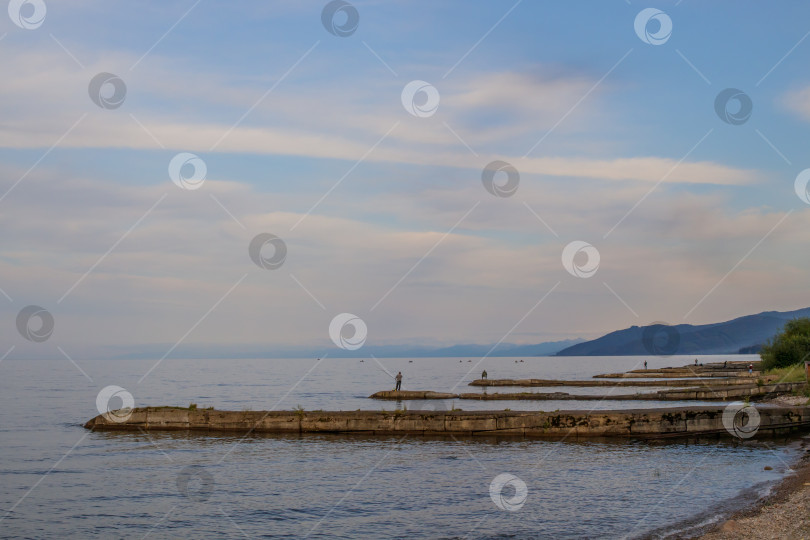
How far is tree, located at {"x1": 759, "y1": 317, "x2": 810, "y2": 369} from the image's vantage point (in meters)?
78.4

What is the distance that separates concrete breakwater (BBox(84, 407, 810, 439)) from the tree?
4483 cm

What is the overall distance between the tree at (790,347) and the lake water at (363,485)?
167ft

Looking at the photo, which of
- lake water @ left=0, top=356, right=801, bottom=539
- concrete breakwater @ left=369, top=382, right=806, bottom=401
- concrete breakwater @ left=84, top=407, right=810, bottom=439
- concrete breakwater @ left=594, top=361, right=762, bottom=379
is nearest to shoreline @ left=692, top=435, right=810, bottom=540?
lake water @ left=0, top=356, right=801, bottom=539

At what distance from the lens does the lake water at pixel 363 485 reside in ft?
65.6

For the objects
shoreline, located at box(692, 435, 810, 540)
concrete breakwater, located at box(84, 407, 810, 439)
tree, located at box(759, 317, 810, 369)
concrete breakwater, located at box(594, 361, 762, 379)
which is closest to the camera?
shoreline, located at box(692, 435, 810, 540)

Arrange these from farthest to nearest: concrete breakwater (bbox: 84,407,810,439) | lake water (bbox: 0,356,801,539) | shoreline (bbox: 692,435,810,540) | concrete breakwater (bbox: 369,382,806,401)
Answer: concrete breakwater (bbox: 369,382,806,401) → concrete breakwater (bbox: 84,407,810,439) → lake water (bbox: 0,356,801,539) → shoreline (bbox: 692,435,810,540)

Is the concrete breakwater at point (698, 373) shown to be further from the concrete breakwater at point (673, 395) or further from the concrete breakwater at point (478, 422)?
the concrete breakwater at point (478, 422)

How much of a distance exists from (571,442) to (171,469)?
19.4 meters

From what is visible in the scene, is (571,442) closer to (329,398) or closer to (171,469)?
(171,469)

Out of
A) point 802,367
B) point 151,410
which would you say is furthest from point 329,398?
point 802,367

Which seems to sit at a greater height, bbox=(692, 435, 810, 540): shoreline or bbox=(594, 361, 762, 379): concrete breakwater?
bbox=(594, 361, 762, 379): concrete breakwater

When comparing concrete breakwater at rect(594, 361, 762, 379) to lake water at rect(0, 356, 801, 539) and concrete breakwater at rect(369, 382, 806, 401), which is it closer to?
concrete breakwater at rect(369, 382, 806, 401)

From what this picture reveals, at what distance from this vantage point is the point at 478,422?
3838 centimetres

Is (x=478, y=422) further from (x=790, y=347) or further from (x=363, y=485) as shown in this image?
(x=790, y=347)
